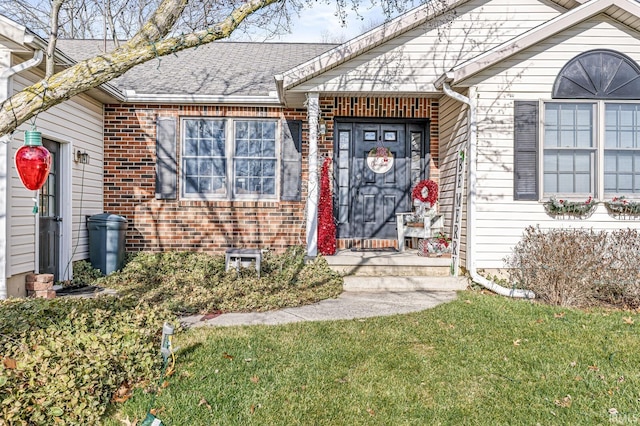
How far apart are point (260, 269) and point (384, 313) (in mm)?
2598

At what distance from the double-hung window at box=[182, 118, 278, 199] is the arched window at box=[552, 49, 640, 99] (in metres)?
4.74

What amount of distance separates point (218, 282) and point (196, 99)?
345 centimetres

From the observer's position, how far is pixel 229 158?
8.18m

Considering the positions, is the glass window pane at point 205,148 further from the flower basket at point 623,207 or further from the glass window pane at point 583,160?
the flower basket at point 623,207

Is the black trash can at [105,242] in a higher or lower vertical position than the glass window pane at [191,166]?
lower

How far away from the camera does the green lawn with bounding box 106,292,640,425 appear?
2822 millimetres

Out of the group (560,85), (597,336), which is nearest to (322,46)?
(560,85)

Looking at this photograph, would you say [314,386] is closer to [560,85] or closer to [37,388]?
[37,388]

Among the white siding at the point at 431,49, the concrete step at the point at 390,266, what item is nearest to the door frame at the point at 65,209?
the white siding at the point at 431,49

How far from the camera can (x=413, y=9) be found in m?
6.99

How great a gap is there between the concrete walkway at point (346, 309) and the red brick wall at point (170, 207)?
2.51 meters

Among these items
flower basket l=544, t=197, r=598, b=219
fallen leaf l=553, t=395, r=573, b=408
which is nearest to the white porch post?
flower basket l=544, t=197, r=598, b=219

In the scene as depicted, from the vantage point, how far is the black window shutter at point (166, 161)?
8062mm

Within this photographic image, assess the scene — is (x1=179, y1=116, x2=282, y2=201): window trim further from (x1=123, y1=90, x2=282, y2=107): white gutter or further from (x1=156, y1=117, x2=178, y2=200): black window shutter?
(x1=123, y1=90, x2=282, y2=107): white gutter
